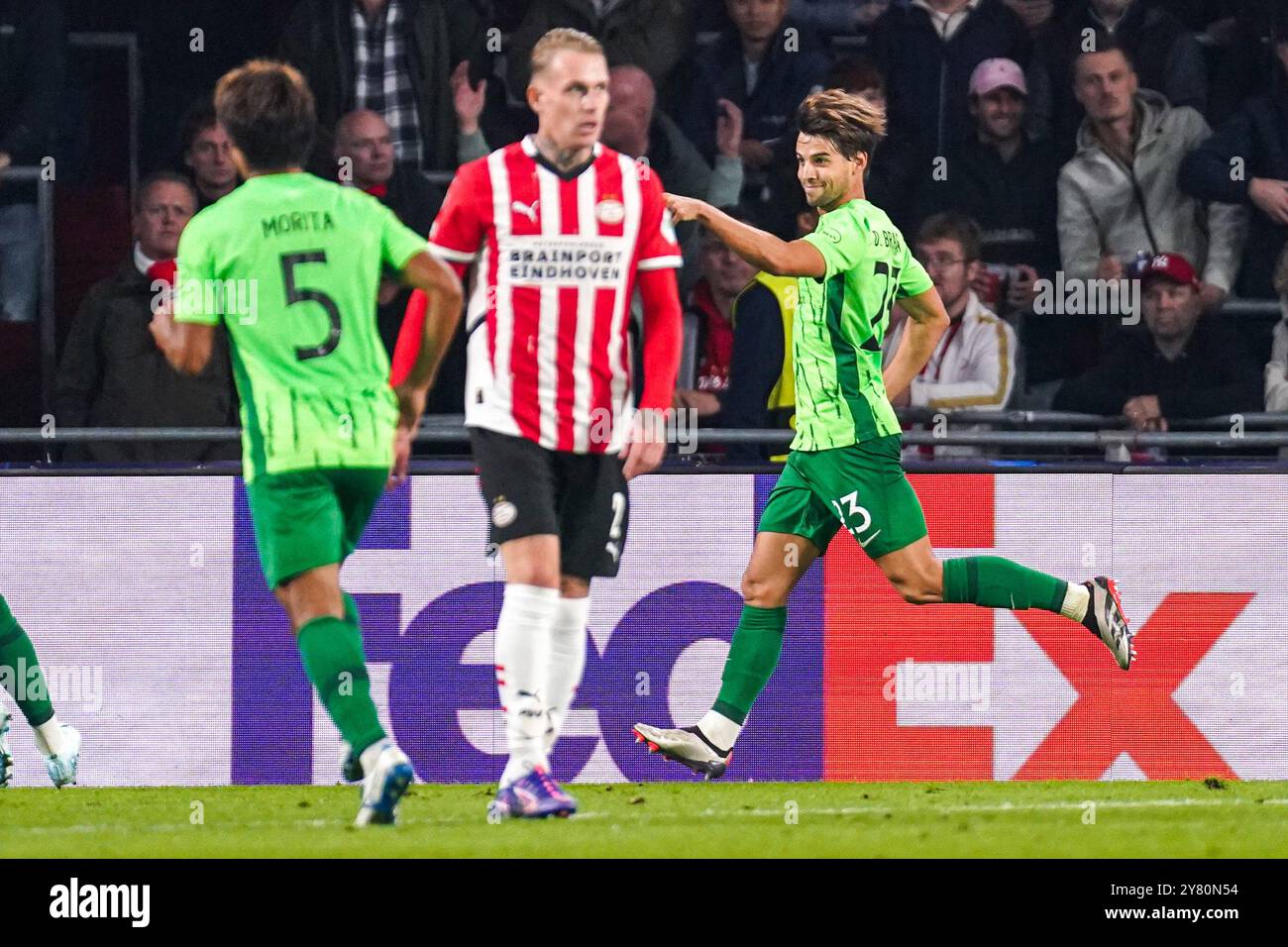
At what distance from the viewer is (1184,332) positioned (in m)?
8.44

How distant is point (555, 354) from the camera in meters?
6.20

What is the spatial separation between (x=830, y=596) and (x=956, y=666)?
51 cm

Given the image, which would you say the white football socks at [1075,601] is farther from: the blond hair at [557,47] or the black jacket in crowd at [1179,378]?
the blond hair at [557,47]

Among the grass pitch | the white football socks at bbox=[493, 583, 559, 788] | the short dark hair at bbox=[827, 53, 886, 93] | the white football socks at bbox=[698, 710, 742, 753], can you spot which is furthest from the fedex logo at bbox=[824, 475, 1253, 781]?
the white football socks at bbox=[493, 583, 559, 788]

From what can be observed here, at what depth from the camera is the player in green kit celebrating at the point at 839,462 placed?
6996mm

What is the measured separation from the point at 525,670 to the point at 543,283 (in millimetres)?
1056

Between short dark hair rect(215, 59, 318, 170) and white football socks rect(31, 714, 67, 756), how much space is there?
2.36m

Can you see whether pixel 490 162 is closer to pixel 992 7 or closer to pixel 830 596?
pixel 830 596

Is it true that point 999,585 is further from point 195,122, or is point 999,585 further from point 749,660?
point 195,122

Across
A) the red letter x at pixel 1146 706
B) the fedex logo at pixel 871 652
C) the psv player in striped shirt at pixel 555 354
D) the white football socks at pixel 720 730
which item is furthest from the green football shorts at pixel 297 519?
the red letter x at pixel 1146 706

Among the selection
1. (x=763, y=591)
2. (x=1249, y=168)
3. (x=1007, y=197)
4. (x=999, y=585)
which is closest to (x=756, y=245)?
(x=763, y=591)

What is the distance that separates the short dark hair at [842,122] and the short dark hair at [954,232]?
135cm
